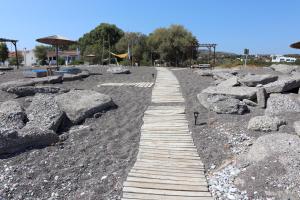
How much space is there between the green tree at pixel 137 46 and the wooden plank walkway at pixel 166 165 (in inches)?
1314

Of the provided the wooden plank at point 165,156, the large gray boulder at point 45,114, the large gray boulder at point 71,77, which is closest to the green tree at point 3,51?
the large gray boulder at point 71,77

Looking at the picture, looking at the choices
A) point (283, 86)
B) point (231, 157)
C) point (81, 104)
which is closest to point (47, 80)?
point (81, 104)

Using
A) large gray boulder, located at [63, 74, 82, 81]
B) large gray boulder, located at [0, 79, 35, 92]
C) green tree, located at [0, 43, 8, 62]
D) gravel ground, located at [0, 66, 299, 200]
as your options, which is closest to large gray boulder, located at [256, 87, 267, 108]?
gravel ground, located at [0, 66, 299, 200]

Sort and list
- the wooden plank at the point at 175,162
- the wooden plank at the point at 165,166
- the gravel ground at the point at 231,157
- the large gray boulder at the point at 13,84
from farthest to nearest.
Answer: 1. the large gray boulder at the point at 13,84
2. the wooden plank at the point at 175,162
3. the wooden plank at the point at 165,166
4. the gravel ground at the point at 231,157

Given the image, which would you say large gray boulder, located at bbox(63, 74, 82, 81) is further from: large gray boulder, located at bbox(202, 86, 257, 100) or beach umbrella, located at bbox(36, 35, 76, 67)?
large gray boulder, located at bbox(202, 86, 257, 100)

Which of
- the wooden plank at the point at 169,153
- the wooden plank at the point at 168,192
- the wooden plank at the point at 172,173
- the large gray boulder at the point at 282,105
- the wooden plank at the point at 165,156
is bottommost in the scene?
the wooden plank at the point at 168,192

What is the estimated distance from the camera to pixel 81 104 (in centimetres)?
804

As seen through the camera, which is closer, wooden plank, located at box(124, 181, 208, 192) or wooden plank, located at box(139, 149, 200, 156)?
wooden plank, located at box(124, 181, 208, 192)

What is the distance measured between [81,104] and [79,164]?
2.94 meters

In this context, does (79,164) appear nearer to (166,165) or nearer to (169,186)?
(166,165)

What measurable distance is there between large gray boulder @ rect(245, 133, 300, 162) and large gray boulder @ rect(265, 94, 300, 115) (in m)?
2.46

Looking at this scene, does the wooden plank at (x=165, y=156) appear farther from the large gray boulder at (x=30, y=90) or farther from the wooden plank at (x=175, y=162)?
the large gray boulder at (x=30, y=90)

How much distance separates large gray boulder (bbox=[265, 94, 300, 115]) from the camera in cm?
777

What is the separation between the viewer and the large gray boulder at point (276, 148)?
488 cm
